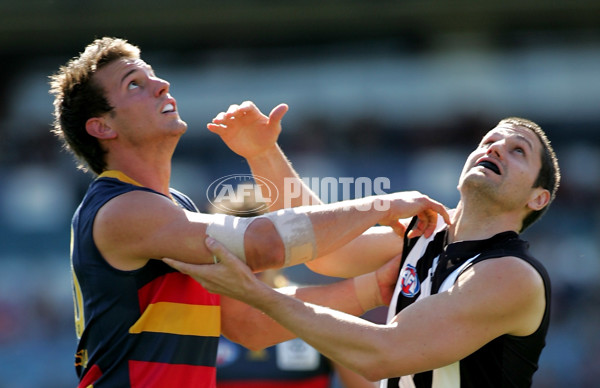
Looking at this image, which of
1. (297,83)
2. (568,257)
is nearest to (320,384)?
(568,257)

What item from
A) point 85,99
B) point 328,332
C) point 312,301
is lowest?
point 328,332

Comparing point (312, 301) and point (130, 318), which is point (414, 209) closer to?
point (312, 301)

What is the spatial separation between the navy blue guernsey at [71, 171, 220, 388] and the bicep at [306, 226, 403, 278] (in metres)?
0.93

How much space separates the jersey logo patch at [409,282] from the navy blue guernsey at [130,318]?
102cm

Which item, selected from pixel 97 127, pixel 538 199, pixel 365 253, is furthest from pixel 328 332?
pixel 97 127

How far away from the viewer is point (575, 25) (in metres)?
12.1

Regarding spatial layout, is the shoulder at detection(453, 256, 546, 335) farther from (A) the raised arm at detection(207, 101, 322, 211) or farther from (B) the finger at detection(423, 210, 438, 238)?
A: (A) the raised arm at detection(207, 101, 322, 211)

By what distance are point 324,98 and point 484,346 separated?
8898 millimetres

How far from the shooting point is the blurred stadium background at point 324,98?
1042 centimetres

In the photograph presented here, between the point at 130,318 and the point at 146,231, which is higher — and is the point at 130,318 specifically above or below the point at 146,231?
below

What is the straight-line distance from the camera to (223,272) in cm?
321

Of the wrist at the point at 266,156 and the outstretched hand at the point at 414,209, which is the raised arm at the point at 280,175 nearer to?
the wrist at the point at 266,156

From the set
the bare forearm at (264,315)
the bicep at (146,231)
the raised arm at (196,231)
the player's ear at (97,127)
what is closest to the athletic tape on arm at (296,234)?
the raised arm at (196,231)

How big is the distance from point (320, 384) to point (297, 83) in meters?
7.19
